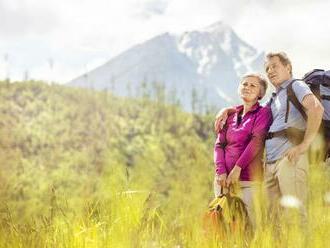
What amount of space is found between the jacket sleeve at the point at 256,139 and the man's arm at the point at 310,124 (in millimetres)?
267

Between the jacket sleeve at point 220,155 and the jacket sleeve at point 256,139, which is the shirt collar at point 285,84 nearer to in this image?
the jacket sleeve at point 256,139

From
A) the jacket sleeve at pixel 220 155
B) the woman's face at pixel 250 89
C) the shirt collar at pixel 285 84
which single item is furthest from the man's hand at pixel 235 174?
the shirt collar at pixel 285 84

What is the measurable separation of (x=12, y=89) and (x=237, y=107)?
8931cm

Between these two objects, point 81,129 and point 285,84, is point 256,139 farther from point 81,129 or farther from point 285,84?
point 81,129

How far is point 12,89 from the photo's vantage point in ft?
299

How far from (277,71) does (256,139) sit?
1.50ft

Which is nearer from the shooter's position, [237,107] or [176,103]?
[237,107]

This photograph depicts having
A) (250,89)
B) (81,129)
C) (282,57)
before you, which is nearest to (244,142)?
(250,89)

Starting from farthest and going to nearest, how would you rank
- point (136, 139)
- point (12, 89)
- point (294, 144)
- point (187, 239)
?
point (12, 89)
point (136, 139)
point (294, 144)
point (187, 239)

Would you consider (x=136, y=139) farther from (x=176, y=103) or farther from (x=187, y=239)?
(x=187, y=239)

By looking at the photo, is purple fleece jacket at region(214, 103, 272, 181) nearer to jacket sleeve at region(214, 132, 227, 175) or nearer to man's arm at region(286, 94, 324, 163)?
jacket sleeve at region(214, 132, 227, 175)

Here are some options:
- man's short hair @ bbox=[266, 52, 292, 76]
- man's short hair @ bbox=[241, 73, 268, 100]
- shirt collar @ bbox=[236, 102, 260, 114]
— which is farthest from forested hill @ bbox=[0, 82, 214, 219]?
man's short hair @ bbox=[266, 52, 292, 76]

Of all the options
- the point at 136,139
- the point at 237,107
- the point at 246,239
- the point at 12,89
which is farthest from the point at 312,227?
the point at 12,89

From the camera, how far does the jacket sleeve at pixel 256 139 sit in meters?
4.18
